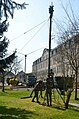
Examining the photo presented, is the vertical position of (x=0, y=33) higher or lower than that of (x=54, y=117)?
higher

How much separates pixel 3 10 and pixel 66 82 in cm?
1225

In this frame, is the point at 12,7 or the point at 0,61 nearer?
the point at 12,7

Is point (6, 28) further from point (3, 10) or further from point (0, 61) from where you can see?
point (3, 10)

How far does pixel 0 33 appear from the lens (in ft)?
70.7

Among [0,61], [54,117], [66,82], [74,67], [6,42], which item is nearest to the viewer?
[54,117]

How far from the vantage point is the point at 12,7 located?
1447 centimetres

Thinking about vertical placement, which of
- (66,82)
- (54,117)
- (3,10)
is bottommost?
(54,117)

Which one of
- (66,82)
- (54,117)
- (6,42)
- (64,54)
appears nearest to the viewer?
(54,117)

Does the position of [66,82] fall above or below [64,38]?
below

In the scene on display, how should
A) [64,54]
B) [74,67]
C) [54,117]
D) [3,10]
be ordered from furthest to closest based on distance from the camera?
[64,54] → [74,67] → [54,117] → [3,10]

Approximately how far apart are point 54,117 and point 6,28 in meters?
8.19

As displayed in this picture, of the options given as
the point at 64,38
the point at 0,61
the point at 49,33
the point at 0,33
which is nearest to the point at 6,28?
the point at 0,33

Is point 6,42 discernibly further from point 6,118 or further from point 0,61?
point 6,118

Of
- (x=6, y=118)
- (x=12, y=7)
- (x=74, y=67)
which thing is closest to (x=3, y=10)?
(x=12, y=7)
